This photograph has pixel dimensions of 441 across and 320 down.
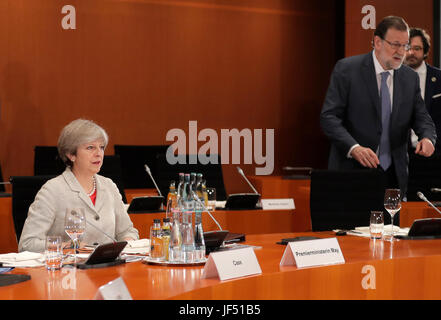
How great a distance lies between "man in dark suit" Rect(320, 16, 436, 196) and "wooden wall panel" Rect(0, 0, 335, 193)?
330 cm

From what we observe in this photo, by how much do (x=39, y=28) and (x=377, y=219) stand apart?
15.1ft

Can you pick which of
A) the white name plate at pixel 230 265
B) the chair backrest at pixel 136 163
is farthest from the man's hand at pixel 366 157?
the chair backrest at pixel 136 163

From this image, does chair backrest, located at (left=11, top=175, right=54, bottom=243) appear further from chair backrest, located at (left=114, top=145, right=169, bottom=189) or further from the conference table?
chair backrest, located at (left=114, top=145, right=169, bottom=189)

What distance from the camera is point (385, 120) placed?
397 centimetres

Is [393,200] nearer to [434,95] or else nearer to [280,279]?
[280,279]

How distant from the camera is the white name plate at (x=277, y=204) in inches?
158

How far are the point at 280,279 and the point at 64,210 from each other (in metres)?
1.06

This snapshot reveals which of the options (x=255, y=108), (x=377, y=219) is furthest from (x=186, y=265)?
(x=255, y=108)

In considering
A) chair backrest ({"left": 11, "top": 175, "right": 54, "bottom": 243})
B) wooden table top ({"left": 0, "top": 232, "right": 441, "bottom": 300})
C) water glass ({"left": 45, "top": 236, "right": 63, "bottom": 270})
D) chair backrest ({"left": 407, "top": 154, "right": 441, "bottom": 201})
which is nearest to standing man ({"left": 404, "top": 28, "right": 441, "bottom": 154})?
chair backrest ({"left": 407, "top": 154, "right": 441, "bottom": 201})

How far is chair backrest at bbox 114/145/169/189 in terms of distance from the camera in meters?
5.79

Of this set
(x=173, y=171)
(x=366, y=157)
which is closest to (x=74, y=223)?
(x=366, y=157)

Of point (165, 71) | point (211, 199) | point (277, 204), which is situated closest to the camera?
point (277, 204)

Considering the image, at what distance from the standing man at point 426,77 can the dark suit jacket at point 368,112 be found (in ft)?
5.55

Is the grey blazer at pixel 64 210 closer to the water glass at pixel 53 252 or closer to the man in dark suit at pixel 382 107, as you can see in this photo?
the water glass at pixel 53 252
